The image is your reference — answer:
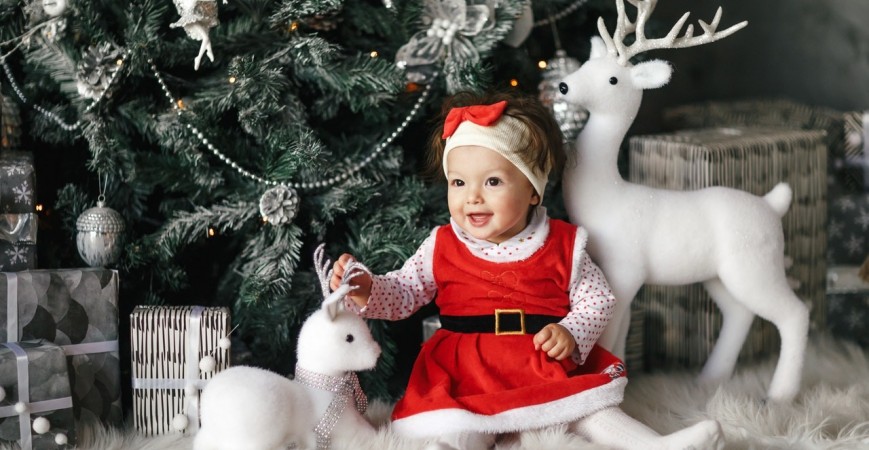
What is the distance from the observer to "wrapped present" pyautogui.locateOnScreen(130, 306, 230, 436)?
4.65 feet

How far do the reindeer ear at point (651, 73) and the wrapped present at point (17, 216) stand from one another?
0.97 m

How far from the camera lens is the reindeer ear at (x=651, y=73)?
1.49 meters

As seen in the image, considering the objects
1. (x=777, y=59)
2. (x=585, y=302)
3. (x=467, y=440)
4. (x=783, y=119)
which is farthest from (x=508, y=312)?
(x=777, y=59)

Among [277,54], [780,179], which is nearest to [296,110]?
[277,54]

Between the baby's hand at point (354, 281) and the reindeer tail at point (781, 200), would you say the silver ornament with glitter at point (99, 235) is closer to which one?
the baby's hand at point (354, 281)

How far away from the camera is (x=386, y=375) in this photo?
1.60m

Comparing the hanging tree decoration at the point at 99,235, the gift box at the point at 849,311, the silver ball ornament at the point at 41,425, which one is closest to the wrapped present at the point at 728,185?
the gift box at the point at 849,311

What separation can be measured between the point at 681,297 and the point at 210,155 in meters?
0.91

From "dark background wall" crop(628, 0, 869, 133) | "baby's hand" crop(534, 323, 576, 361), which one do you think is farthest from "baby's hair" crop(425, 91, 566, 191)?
"dark background wall" crop(628, 0, 869, 133)

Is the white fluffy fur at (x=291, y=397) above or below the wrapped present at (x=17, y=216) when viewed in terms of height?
below

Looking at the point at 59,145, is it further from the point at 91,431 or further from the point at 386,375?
the point at 386,375

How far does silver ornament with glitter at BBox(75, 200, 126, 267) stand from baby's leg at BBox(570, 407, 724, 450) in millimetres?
768

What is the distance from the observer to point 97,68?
1498 millimetres

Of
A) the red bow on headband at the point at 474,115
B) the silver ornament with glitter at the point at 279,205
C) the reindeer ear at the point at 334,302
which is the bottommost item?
the reindeer ear at the point at 334,302
